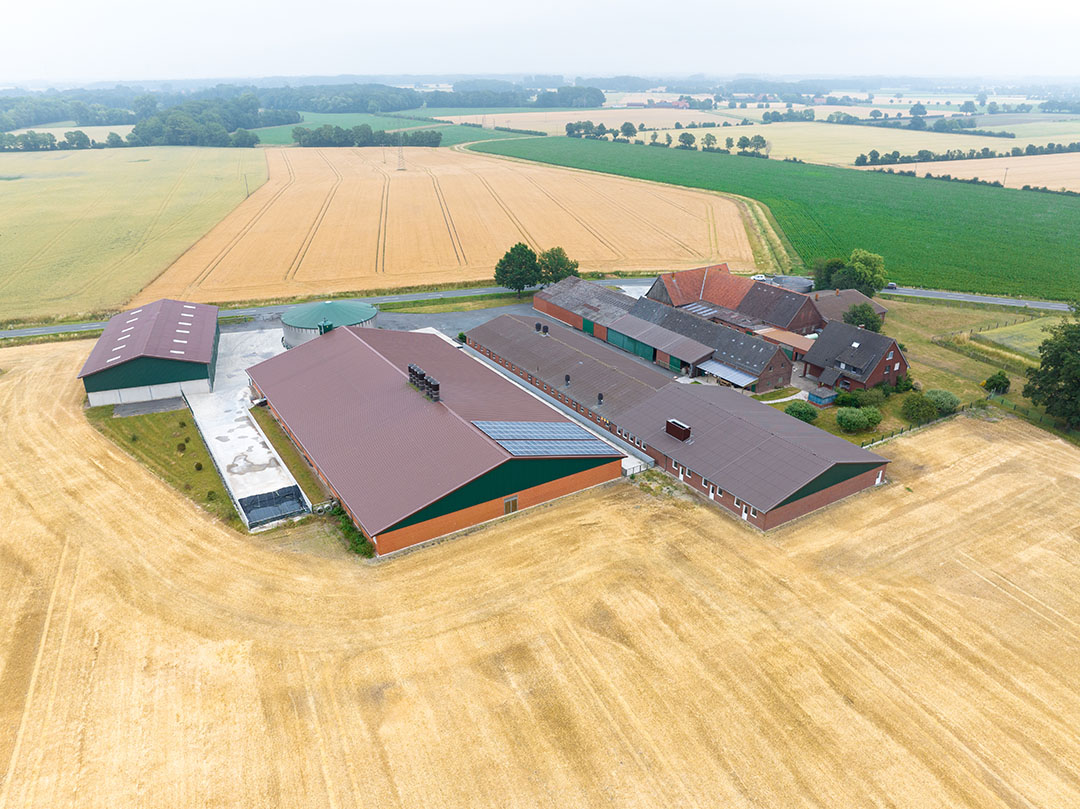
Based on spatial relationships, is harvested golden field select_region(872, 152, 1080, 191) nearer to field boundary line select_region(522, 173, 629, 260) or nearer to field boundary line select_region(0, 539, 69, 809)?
field boundary line select_region(522, 173, 629, 260)

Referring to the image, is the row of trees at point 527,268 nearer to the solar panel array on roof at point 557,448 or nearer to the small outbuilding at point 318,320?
the small outbuilding at point 318,320

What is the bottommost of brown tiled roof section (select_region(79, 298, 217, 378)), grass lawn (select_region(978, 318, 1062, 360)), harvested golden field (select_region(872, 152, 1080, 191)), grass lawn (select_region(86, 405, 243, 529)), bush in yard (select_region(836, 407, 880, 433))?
grass lawn (select_region(86, 405, 243, 529))

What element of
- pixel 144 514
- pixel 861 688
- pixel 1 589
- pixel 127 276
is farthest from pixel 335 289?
pixel 861 688

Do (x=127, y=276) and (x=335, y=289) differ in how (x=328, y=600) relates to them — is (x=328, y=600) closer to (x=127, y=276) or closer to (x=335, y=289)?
(x=335, y=289)

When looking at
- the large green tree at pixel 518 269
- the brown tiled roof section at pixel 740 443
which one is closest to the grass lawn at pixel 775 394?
the brown tiled roof section at pixel 740 443

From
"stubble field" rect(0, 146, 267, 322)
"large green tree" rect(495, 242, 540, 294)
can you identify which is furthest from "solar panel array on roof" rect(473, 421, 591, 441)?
"stubble field" rect(0, 146, 267, 322)

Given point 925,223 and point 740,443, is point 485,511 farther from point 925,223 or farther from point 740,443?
point 925,223
